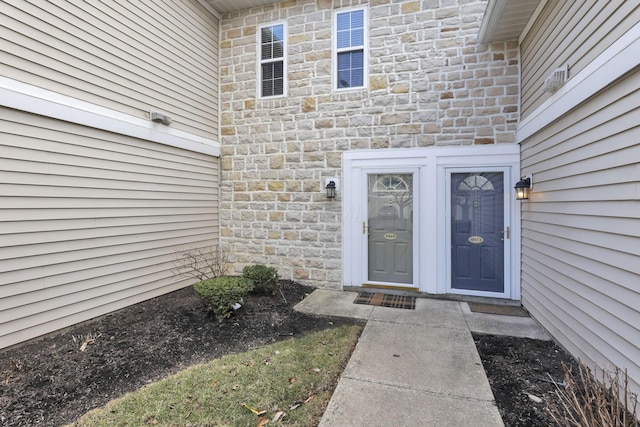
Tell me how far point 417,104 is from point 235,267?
4478 mm

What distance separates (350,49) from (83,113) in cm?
412

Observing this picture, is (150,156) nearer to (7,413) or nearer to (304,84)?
(304,84)

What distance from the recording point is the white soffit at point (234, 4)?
226 inches

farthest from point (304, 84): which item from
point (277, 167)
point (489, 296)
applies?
point (489, 296)

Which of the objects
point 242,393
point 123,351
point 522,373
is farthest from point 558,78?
point 123,351

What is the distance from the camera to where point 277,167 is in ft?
19.1

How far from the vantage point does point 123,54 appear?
424cm

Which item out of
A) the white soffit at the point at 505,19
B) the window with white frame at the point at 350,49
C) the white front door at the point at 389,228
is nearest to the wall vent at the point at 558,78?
the white soffit at the point at 505,19

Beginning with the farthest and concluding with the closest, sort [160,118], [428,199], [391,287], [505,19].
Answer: [391,287] < [428,199] < [160,118] < [505,19]

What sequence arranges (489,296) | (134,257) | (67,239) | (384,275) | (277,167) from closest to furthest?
(67,239), (134,257), (489,296), (384,275), (277,167)

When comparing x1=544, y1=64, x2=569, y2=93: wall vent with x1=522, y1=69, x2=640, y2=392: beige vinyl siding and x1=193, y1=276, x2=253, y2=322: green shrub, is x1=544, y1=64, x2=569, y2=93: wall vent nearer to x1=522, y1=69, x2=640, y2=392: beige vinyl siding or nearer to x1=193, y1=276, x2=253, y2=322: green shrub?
x1=522, y1=69, x2=640, y2=392: beige vinyl siding

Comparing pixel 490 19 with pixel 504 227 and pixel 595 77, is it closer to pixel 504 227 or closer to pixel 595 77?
pixel 595 77

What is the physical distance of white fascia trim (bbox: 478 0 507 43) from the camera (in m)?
3.88

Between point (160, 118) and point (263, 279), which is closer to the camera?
point (160, 118)
